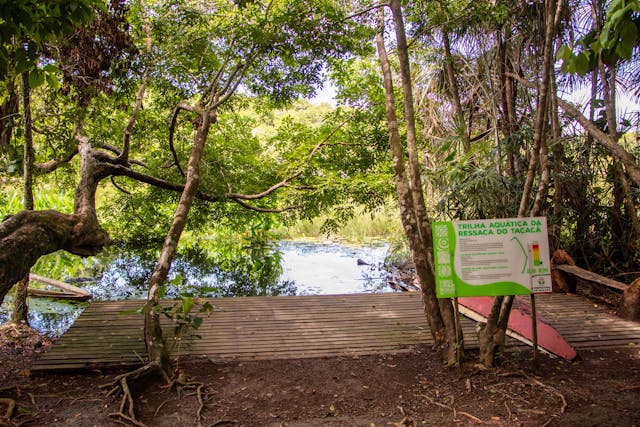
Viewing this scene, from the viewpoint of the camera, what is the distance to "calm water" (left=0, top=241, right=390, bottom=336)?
634 cm

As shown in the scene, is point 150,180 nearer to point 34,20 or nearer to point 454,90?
point 34,20

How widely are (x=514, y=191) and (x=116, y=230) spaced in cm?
796

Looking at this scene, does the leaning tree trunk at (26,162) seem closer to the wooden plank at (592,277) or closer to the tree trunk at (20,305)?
the tree trunk at (20,305)

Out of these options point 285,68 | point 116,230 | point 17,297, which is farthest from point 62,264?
point 285,68

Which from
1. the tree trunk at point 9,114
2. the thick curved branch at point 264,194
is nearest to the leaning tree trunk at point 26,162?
the tree trunk at point 9,114

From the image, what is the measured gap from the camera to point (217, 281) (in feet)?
29.0

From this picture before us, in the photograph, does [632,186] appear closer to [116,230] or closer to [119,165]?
[119,165]

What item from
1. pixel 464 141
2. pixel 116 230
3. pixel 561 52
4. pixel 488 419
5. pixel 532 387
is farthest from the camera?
pixel 116 230

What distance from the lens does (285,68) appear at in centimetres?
609

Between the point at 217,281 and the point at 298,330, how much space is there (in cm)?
472

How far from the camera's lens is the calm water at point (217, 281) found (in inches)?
249

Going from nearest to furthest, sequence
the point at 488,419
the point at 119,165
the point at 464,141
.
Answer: the point at 488,419
the point at 119,165
the point at 464,141

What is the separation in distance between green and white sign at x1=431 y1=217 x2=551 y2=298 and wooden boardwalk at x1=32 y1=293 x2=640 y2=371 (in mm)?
953

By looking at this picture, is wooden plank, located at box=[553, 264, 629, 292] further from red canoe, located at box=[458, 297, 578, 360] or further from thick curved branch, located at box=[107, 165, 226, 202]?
thick curved branch, located at box=[107, 165, 226, 202]
